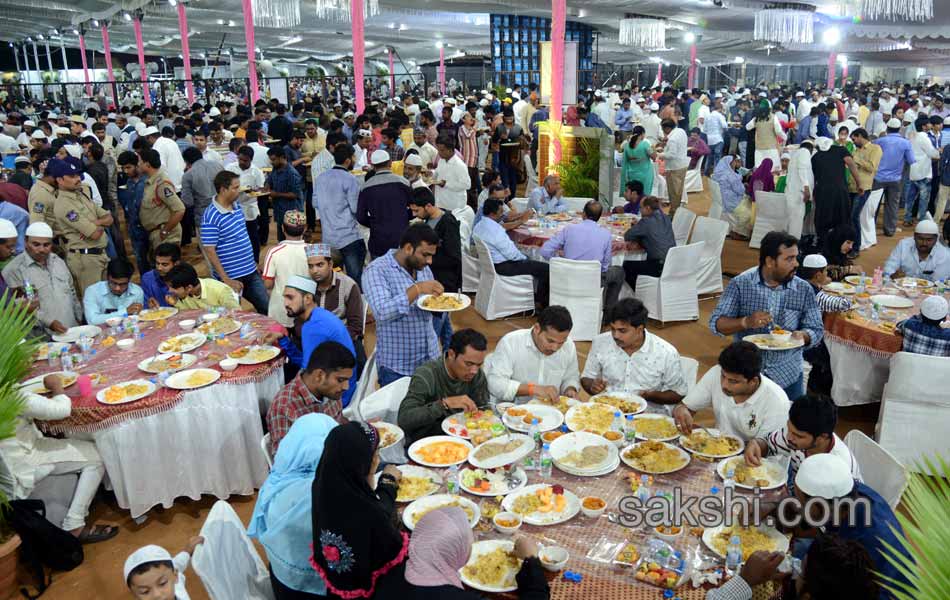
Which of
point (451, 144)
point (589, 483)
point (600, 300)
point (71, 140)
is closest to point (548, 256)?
point (600, 300)

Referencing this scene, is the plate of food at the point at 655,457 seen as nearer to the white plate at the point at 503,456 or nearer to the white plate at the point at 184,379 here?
the white plate at the point at 503,456

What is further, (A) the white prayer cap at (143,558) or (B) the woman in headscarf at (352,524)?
(A) the white prayer cap at (143,558)

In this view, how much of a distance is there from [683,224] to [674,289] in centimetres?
136

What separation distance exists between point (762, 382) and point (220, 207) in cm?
403

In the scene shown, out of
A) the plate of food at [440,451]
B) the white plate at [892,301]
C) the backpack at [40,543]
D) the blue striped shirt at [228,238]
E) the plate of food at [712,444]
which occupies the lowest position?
the backpack at [40,543]

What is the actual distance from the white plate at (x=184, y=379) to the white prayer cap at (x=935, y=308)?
4025 millimetres

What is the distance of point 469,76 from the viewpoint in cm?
3303

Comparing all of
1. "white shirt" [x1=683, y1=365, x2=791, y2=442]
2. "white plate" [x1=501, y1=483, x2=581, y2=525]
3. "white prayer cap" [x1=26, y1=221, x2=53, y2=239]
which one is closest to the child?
"white plate" [x1=501, y1=483, x2=581, y2=525]

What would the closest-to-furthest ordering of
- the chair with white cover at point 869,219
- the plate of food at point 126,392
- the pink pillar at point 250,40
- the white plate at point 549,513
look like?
the white plate at point 549,513 < the plate of food at point 126,392 < the chair with white cover at point 869,219 < the pink pillar at point 250,40

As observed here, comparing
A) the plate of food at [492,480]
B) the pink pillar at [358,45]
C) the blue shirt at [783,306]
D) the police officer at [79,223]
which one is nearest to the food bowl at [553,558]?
the plate of food at [492,480]

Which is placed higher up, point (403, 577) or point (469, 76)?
point (469, 76)

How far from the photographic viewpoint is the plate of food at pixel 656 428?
134 inches

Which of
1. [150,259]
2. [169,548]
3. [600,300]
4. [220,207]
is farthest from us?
[150,259]

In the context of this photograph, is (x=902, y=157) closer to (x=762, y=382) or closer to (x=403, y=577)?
(x=762, y=382)
